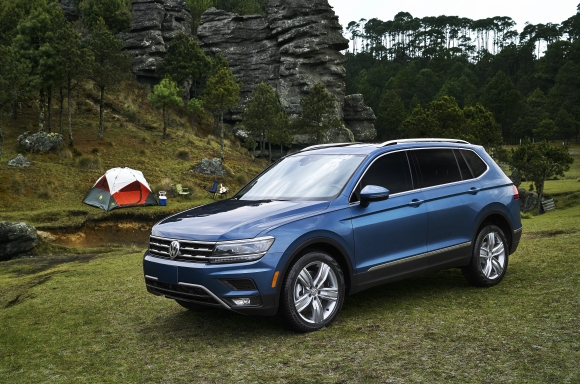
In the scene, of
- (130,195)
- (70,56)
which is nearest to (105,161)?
(70,56)

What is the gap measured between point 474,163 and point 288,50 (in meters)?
66.6

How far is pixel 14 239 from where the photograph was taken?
2030 centimetres

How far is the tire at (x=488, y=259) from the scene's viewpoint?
7473 millimetres

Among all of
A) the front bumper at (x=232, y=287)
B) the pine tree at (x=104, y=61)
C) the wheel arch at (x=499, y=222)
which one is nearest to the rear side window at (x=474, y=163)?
the wheel arch at (x=499, y=222)

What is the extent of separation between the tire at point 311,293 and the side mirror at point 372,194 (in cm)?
74

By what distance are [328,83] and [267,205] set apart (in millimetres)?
68596

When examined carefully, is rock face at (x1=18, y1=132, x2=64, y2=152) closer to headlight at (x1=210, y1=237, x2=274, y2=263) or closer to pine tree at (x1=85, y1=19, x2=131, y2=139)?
pine tree at (x1=85, y1=19, x2=131, y2=139)

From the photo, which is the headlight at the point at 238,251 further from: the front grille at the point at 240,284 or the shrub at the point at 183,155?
the shrub at the point at 183,155

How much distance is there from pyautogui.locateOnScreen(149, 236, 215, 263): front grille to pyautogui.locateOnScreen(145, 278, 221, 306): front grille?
0.28m

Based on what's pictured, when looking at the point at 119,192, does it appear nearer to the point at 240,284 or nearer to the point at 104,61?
the point at 104,61

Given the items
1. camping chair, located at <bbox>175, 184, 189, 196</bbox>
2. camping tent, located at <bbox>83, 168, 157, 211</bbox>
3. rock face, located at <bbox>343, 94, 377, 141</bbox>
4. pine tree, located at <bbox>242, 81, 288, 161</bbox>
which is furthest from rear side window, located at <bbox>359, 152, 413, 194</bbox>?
rock face, located at <bbox>343, 94, 377, 141</bbox>

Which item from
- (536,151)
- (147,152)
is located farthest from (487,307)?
(536,151)

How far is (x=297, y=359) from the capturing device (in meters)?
5.11

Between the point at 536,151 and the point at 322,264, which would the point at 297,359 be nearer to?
the point at 322,264
